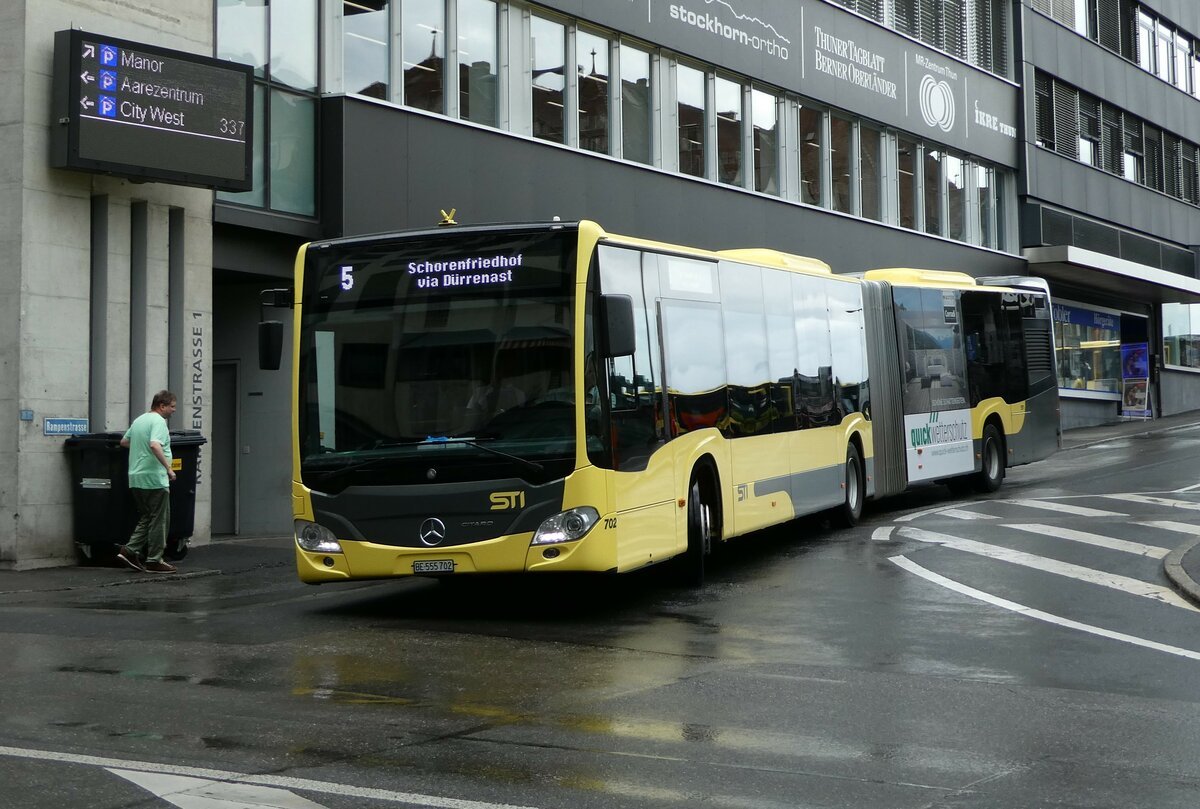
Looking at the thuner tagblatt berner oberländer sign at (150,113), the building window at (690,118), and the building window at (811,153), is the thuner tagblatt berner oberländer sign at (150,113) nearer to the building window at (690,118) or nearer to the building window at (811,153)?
the building window at (690,118)

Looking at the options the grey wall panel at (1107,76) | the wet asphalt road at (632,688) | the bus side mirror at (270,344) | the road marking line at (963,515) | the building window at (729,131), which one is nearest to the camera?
the wet asphalt road at (632,688)

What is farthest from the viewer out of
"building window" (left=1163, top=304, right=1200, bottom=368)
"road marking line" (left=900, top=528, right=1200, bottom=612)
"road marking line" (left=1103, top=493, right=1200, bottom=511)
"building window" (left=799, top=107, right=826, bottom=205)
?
"building window" (left=1163, top=304, right=1200, bottom=368)

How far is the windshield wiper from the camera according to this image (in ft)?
36.9

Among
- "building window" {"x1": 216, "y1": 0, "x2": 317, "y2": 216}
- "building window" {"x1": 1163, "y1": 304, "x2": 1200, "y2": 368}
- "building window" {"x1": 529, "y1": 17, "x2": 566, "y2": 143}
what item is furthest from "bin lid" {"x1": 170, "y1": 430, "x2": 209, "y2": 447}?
"building window" {"x1": 1163, "y1": 304, "x2": 1200, "y2": 368}

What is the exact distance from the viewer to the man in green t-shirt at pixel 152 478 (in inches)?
596

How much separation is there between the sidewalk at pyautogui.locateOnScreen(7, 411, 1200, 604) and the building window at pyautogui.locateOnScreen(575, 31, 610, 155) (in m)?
9.10

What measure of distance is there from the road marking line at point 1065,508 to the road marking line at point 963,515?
1.03 m

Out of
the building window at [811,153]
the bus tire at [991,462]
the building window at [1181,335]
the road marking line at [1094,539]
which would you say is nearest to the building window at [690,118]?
the building window at [811,153]

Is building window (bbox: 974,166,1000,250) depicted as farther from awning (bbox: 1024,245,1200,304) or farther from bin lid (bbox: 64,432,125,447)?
bin lid (bbox: 64,432,125,447)

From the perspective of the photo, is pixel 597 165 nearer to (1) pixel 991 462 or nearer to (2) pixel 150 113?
(1) pixel 991 462

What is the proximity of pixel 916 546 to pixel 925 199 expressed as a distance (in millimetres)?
22495

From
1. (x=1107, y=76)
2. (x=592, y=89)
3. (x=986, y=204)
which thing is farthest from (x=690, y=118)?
(x=1107, y=76)

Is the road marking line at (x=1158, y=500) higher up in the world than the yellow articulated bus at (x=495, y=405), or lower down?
lower down

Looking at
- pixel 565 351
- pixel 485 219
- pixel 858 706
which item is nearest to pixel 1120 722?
pixel 858 706
